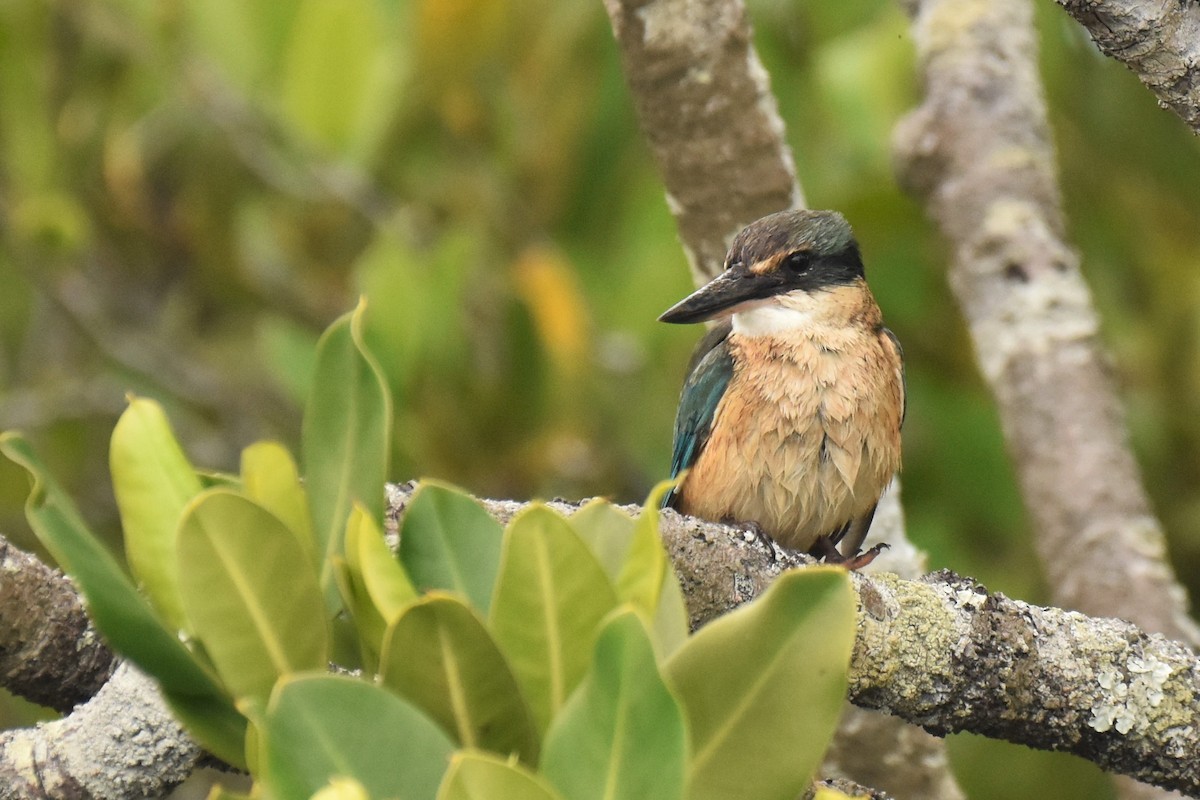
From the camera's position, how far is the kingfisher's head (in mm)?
3430

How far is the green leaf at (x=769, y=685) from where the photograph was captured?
1448 mm

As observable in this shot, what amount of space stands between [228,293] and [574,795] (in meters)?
4.45

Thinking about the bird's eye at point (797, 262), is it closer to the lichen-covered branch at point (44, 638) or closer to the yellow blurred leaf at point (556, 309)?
the yellow blurred leaf at point (556, 309)

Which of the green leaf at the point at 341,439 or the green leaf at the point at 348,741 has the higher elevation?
the green leaf at the point at 341,439

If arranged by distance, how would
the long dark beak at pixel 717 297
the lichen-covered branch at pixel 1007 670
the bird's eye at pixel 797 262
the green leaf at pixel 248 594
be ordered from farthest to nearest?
the bird's eye at pixel 797 262, the long dark beak at pixel 717 297, the lichen-covered branch at pixel 1007 670, the green leaf at pixel 248 594

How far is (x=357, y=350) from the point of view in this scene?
5.86 ft

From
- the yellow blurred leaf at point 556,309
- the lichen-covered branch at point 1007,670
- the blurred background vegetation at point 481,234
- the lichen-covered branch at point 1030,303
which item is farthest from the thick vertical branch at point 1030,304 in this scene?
the lichen-covered branch at point 1007,670

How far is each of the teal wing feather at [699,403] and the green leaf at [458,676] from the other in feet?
6.99

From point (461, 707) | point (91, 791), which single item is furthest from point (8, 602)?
point (461, 707)

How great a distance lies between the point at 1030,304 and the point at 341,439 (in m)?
2.49

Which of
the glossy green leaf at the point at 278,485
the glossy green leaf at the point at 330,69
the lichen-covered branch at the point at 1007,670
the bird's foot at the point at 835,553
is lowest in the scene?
the bird's foot at the point at 835,553

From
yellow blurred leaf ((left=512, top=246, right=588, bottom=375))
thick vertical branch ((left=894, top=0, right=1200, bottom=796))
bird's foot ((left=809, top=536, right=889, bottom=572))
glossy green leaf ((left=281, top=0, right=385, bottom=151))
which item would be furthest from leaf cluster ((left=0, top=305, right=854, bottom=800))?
glossy green leaf ((left=281, top=0, right=385, bottom=151))

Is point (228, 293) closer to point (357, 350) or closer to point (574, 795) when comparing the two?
point (357, 350)

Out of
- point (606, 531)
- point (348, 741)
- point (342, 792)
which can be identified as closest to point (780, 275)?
point (606, 531)
